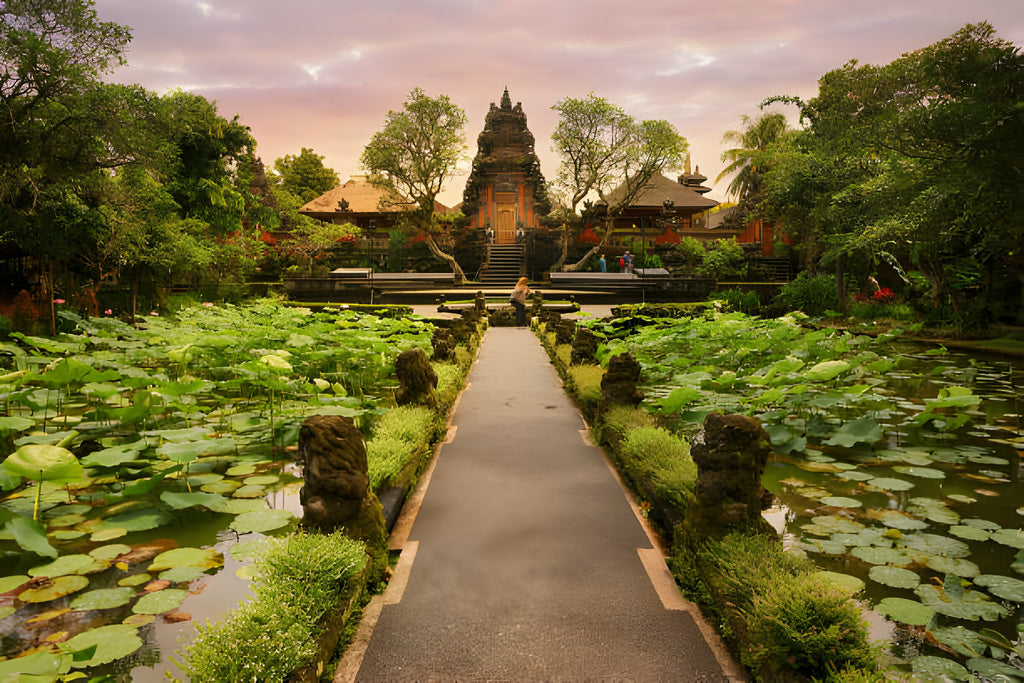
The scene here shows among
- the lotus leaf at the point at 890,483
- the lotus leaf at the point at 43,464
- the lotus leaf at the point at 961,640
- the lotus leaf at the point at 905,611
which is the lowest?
the lotus leaf at the point at 961,640

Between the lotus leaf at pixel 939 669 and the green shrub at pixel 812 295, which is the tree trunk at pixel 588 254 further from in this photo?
the lotus leaf at pixel 939 669

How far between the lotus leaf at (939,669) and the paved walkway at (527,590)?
66 centimetres

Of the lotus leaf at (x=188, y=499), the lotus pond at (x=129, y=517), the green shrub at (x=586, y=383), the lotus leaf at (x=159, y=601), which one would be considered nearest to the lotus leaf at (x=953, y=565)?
the green shrub at (x=586, y=383)

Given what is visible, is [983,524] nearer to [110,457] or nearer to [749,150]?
[110,457]

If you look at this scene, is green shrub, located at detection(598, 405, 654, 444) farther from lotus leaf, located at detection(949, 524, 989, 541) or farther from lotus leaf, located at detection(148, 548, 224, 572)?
lotus leaf, located at detection(148, 548, 224, 572)

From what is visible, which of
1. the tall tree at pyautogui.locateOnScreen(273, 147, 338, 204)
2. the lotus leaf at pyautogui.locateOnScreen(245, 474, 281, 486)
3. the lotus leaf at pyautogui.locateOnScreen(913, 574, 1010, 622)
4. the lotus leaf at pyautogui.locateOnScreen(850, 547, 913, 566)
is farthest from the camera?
the tall tree at pyautogui.locateOnScreen(273, 147, 338, 204)

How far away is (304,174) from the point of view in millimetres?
38875

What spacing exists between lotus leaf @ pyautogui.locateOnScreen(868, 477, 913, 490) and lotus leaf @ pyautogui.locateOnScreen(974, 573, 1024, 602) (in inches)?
43.7

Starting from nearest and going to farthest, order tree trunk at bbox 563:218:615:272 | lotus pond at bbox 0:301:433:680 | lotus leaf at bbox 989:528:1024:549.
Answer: lotus pond at bbox 0:301:433:680 < lotus leaf at bbox 989:528:1024:549 < tree trunk at bbox 563:218:615:272

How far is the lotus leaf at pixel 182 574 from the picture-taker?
263 centimetres

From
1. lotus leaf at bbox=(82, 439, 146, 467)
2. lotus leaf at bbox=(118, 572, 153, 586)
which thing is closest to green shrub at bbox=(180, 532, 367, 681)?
lotus leaf at bbox=(118, 572, 153, 586)

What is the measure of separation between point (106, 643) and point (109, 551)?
92 cm

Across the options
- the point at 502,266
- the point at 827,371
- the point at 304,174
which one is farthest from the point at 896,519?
the point at 304,174

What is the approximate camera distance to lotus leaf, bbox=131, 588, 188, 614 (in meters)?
2.36
